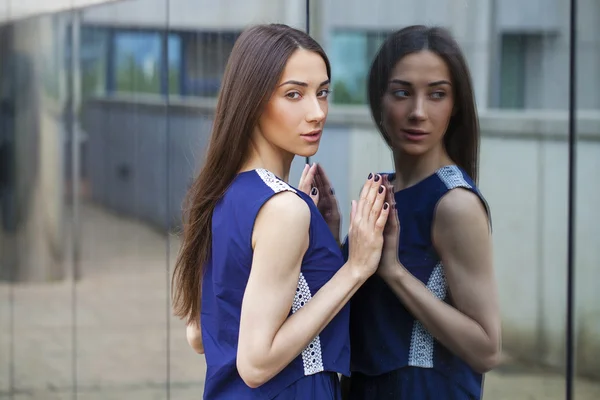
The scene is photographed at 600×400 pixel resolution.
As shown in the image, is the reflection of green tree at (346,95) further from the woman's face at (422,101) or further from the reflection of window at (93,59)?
the reflection of window at (93,59)

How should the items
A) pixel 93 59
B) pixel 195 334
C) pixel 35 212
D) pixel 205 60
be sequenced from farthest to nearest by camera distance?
pixel 35 212 → pixel 93 59 → pixel 205 60 → pixel 195 334

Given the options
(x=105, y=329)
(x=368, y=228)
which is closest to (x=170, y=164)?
(x=105, y=329)

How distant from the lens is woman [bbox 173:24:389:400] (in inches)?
91.1

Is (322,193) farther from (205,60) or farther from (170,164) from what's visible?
(170,164)

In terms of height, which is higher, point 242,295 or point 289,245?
point 289,245

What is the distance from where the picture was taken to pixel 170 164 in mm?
4199

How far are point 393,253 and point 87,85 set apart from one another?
8.36 ft

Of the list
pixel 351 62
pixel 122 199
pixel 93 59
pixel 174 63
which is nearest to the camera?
pixel 351 62

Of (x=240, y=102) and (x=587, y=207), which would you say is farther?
(x=587, y=207)

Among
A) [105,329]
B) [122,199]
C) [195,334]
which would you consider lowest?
[105,329]

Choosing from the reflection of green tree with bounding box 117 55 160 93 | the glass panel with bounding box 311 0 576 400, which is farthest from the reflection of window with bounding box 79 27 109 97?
the glass panel with bounding box 311 0 576 400

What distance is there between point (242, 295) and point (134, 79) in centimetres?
218

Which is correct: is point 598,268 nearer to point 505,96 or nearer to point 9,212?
point 505,96

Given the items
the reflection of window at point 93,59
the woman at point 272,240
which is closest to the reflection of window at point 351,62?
the woman at point 272,240
